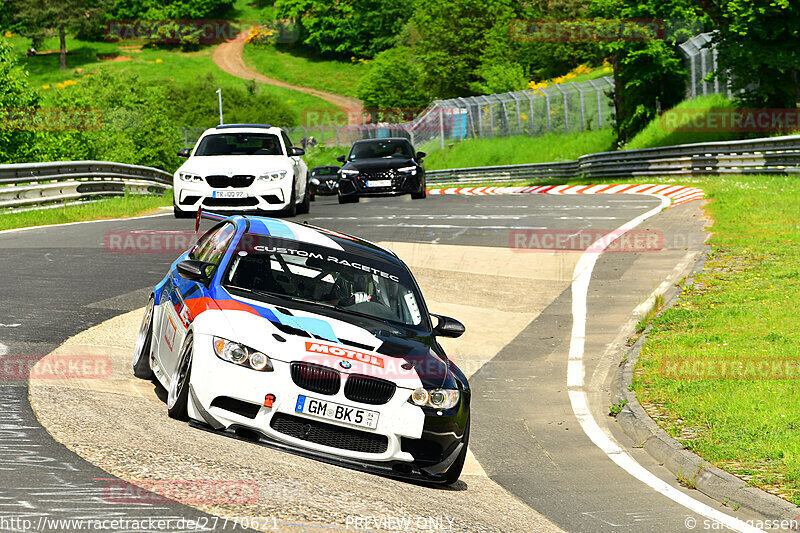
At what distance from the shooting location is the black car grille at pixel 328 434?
688 centimetres

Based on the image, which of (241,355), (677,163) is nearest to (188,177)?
(241,355)

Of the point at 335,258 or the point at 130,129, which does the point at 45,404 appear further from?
the point at 130,129

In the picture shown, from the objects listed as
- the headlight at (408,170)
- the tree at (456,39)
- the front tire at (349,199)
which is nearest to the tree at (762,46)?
the headlight at (408,170)

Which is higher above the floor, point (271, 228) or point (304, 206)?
point (271, 228)

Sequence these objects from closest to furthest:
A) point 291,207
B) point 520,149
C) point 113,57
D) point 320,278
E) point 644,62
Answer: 1. point 320,278
2. point 291,207
3. point 644,62
4. point 520,149
5. point 113,57

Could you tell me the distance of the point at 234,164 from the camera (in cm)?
1908

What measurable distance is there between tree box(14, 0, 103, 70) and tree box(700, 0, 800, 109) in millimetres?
112356

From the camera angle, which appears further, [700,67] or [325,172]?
[700,67]

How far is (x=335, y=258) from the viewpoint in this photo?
27.2 feet

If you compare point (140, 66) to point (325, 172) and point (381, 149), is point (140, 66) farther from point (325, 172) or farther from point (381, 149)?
point (381, 149)

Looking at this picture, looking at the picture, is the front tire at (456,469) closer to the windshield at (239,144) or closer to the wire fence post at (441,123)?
the windshield at (239,144)

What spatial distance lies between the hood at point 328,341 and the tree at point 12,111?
39677 mm

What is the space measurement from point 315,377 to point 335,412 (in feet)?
0.89

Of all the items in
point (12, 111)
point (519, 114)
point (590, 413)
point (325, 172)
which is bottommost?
point (590, 413)
